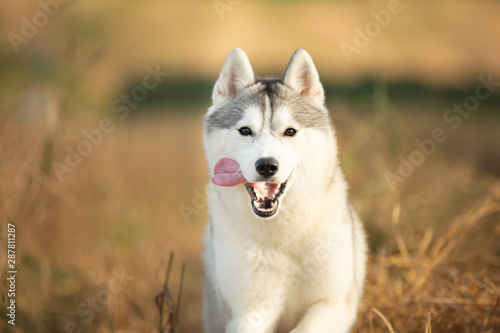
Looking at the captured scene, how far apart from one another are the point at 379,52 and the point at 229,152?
9.72 feet

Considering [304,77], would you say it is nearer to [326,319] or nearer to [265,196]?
[265,196]

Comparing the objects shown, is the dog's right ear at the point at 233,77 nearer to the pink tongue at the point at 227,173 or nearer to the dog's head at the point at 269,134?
the dog's head at the point at 269,134

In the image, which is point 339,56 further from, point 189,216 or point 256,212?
point 256,212

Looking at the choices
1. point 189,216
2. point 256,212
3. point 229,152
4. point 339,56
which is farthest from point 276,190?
point 339,56

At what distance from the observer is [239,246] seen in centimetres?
341

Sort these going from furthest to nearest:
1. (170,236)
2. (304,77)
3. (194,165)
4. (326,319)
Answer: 1. (194,165)
2. (170,236)
3. (304,77)
4. (326,319)

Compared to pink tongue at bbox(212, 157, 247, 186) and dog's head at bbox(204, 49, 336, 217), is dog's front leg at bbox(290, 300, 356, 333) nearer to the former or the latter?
dog's head at bbox(204, 49, 336, 217)

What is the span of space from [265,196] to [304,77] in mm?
907

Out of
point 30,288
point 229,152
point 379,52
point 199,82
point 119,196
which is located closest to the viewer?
point 229,152

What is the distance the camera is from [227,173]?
10.5 ft

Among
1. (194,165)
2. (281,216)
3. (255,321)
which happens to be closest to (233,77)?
(281,216)

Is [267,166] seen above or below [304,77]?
below

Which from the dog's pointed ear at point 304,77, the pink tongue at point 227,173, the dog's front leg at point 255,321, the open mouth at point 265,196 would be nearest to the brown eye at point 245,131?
the pink tongue at point 227,173

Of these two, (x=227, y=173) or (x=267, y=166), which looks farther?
(x=227, y=173)
